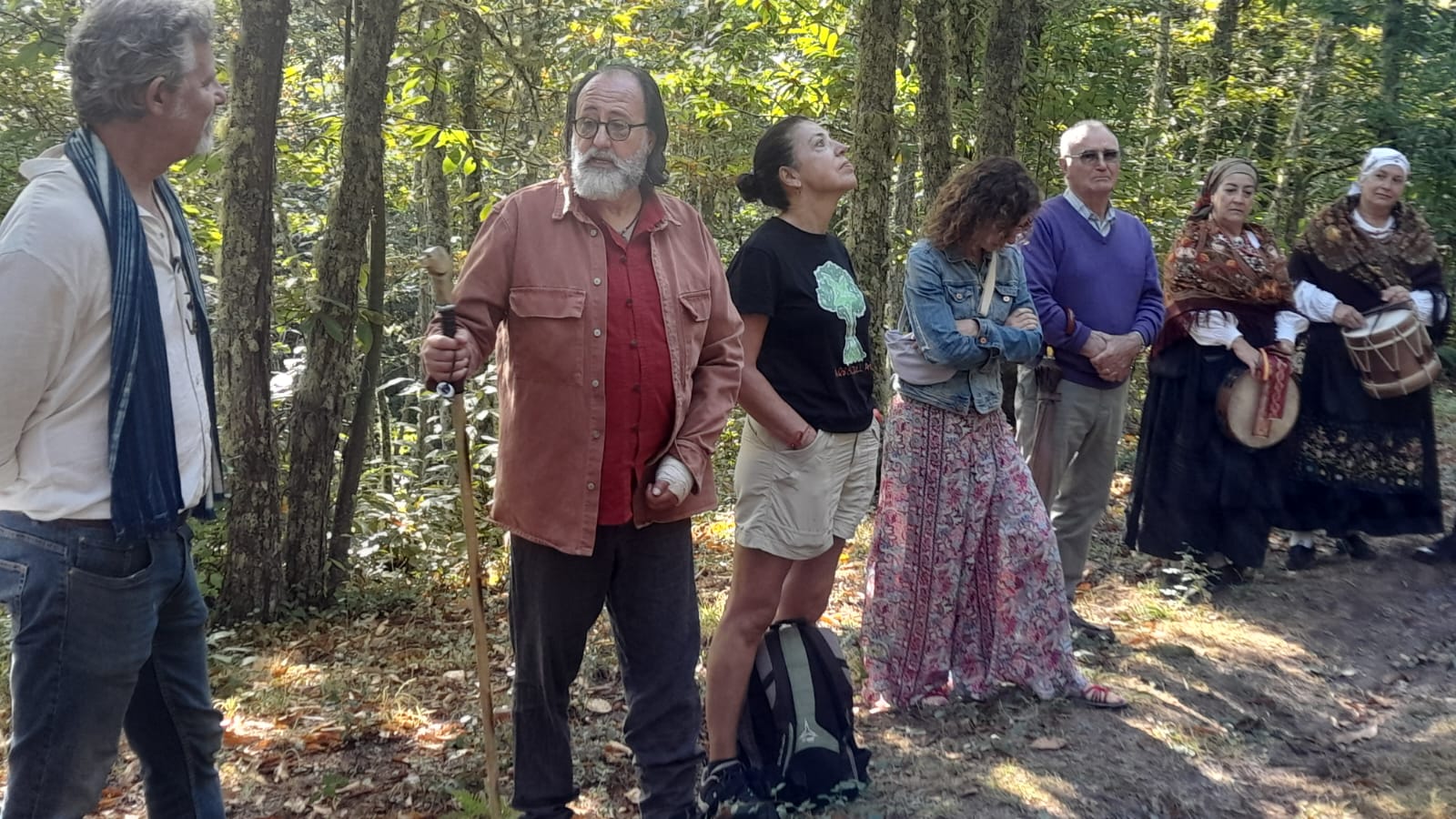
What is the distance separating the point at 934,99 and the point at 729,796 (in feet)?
17.6

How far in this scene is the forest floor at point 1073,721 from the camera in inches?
142

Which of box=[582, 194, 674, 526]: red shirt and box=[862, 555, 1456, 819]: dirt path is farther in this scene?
box=[862, 555, 1456, 819]: dirt path

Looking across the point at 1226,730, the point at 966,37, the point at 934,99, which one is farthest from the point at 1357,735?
the point at 966,37

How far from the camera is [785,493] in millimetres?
3486

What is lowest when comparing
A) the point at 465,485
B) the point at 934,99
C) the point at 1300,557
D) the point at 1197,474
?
the point at 1300,557

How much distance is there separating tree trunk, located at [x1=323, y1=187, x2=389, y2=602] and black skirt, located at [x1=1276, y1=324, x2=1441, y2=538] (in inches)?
198

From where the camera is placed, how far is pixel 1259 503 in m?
5.50

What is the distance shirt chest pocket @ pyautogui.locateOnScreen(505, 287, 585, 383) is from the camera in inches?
114

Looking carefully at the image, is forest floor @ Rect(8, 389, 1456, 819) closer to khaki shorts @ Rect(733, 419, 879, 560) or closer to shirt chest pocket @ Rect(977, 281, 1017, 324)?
khaki shorts @ Rect(733, 419, 879, 560)

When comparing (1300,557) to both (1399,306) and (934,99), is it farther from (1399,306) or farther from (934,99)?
(934,99)

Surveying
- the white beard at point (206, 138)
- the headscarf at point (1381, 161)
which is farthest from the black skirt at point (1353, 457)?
the white beard at point (206, 138)

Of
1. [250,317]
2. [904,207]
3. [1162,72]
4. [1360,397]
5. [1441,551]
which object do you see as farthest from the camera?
[1162,72]

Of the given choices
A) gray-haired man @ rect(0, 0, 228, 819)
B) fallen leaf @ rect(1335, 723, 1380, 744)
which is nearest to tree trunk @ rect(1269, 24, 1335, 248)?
fallen leaf @ rect(1335, 723, 1380, 744)

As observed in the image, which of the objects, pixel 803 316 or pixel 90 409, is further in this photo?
pixel 803 316
